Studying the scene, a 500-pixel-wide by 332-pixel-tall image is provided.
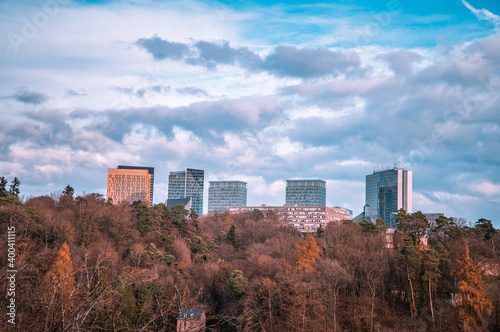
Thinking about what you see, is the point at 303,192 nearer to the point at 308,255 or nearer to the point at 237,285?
the point at 308,255

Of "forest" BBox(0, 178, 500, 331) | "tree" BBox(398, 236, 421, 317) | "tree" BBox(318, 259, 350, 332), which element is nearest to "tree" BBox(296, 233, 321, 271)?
"forest" BBox(0, 178, 500, 331)

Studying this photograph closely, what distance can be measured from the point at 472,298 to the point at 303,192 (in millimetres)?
159929

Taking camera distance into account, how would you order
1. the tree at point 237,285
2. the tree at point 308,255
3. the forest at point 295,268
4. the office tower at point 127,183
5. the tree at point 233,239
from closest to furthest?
the forest at point 295,268, the tree at point 237,285, the tree at point 308,255, the tree at point 233,239, the office tower at point 127,183

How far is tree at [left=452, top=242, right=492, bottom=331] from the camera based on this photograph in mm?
34719

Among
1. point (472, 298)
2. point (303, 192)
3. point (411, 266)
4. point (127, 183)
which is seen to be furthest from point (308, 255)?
point (303, 192)

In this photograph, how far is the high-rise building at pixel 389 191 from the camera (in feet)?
578

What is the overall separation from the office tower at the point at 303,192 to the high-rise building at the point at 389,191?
22494mm

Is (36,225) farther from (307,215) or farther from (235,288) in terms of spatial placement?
(307,215)

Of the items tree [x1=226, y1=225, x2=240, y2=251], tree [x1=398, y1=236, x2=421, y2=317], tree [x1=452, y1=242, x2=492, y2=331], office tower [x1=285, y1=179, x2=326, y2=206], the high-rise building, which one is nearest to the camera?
tree [x1=452, y1=242, x2=492, y2=331]

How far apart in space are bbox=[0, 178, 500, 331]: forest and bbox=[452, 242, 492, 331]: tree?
103mm

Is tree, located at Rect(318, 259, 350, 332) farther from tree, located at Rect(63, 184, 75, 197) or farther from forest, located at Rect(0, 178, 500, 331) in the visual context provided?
tree, located at Rect(63, 184, 75, 197)


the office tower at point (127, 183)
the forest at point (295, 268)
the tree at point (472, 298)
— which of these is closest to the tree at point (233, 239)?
the forest at point (295, 268)

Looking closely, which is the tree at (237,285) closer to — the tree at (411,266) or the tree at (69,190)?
the tree at (411,266)

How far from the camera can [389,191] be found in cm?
18100
